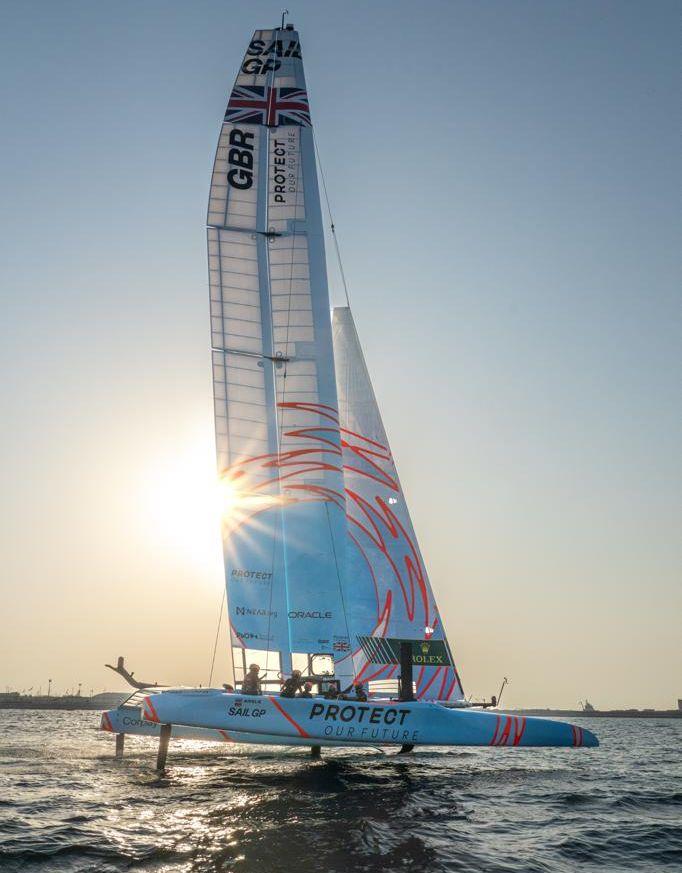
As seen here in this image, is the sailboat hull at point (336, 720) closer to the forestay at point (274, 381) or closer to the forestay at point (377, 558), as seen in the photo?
the forestay at point (274, 381)

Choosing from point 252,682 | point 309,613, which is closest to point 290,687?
point 252,682

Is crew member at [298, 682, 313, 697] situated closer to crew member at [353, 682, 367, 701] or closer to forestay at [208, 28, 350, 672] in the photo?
forestay at [208, 28, 350, 672]

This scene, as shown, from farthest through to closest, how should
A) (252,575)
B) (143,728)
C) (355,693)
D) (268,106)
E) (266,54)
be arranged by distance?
(266,54), (268,106), (143,728), (252,575), (355,693)

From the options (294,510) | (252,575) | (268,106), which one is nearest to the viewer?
(252,575)

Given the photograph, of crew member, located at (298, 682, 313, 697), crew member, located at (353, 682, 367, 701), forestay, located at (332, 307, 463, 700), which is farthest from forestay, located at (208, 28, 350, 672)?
forestay, located at (332, 307, 463, 700)

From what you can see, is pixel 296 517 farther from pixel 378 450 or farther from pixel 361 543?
pixel 378 450

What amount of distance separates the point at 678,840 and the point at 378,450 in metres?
12.4

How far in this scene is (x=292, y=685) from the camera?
16.0m

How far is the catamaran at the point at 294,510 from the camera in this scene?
16.1 meters

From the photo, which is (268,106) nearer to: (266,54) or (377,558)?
(266,54)

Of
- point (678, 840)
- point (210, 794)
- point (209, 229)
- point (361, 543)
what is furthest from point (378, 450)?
point (678, 840)

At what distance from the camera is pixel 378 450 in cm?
2147

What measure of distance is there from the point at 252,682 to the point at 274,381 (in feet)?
24.3

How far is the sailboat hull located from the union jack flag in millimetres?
14934
